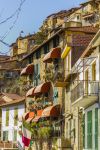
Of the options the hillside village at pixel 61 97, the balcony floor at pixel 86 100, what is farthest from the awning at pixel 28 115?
the balcony floor at pixel 86 100

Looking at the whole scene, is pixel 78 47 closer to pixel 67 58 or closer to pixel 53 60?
pixel 67 58

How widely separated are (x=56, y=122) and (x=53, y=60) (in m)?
5.40

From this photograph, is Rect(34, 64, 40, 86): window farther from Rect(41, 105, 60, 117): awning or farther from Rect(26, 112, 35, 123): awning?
Rect(41, 105, 60, 117): awning

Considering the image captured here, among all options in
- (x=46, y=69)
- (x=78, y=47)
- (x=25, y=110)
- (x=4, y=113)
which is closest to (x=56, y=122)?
(x=46, y=69)

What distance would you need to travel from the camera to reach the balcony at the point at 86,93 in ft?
93.0

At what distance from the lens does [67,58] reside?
4294cm

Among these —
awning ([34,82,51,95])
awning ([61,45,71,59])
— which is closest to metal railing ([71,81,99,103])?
awning ([61,45,71,59])

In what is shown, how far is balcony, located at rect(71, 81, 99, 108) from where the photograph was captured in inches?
1116

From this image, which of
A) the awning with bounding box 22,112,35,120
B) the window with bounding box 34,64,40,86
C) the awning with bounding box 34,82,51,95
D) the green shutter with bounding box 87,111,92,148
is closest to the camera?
the green shutter with bounding box 87,111,92,148

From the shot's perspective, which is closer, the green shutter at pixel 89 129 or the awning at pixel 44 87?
the green shutter at pixel 89 129

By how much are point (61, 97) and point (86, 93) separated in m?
16.1

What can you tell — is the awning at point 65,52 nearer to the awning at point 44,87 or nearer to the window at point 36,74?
the awning at point 44,87

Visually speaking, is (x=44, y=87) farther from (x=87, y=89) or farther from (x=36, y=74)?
(x=87, y=89)

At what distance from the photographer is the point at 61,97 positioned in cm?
4444
